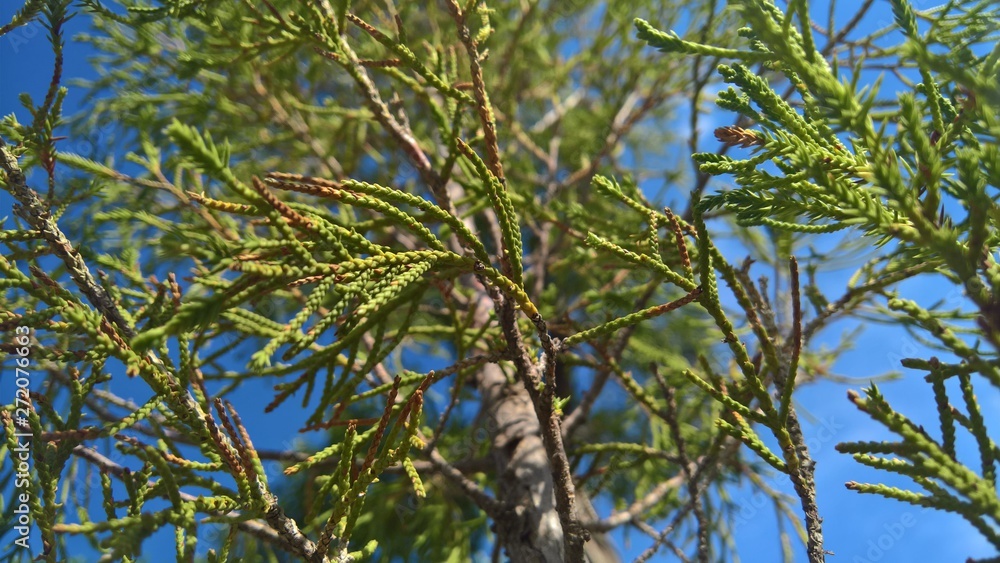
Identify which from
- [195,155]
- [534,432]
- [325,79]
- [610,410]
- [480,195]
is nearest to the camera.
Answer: [195,155]

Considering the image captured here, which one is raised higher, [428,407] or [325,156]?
[325,156]

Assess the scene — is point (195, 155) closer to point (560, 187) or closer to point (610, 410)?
point (560, 187)

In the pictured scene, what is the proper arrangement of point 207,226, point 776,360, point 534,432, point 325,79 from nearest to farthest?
point 776,360
point 534,432
point 207,226
point 325,79

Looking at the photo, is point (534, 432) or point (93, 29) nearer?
point (534, 432)

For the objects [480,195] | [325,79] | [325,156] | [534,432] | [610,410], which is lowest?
[534,432]

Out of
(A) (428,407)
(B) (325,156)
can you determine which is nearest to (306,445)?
(A) (428,407)

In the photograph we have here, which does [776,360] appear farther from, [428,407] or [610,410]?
[610,410]

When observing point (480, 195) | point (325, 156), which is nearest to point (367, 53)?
point (325, 156)

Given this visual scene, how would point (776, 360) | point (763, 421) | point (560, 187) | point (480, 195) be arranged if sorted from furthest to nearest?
point (560, 187) → point (480, 195) → point (776, 360) → point (763, 421)

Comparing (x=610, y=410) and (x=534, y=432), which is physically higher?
(x=610, y=410)
